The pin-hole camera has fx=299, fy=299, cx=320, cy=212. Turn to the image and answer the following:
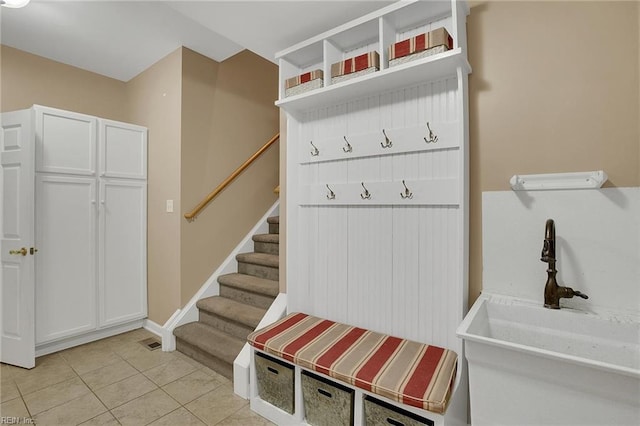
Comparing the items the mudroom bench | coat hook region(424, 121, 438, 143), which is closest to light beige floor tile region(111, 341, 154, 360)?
the mudroom bench

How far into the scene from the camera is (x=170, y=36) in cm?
266

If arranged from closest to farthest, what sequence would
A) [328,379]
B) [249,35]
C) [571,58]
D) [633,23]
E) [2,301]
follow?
1. [633,23]
2. [571,58]
3. [328,379]
4. [249,35]
5. [2,301]

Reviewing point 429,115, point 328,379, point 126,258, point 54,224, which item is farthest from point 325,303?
point 54,224

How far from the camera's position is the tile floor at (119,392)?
178 centimetres

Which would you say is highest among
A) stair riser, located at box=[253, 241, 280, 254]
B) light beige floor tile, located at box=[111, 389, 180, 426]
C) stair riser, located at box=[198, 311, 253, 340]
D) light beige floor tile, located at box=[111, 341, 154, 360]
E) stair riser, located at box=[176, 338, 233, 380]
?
stair riser, located at box=[253, 241, 280, 254]

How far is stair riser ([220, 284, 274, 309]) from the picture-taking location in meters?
2.58

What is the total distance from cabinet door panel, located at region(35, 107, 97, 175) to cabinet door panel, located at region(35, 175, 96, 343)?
0.10 m

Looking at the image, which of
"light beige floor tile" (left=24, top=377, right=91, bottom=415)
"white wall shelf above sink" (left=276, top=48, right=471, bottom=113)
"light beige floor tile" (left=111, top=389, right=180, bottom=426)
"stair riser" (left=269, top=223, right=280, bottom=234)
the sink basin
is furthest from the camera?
"stair riser" (left=269, top=223, right=280, bottom=234)

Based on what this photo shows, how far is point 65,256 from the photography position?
261 centimetres

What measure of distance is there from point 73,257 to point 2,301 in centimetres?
53

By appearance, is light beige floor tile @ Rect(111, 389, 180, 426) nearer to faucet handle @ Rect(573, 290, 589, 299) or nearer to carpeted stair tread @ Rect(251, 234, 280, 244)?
carpeted stair tread @ Rect(251, 234, 280, 244)

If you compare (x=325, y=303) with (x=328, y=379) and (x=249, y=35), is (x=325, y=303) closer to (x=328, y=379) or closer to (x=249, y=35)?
(x=328, y=379)

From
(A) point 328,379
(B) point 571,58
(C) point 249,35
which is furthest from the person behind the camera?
(C) point 249,35

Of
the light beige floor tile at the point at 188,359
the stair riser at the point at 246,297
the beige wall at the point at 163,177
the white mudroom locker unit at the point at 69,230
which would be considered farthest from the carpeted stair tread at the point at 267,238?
the light beige floor tile at the point at 188,359
